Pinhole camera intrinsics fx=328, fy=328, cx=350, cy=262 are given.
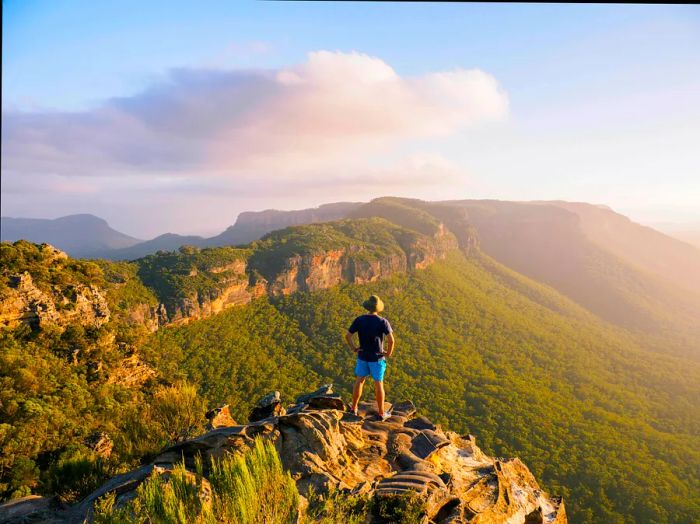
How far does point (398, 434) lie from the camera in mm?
10438

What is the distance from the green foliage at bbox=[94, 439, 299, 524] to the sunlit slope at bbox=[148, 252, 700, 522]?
3350 cm

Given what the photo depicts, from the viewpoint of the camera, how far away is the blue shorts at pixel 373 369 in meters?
9.09

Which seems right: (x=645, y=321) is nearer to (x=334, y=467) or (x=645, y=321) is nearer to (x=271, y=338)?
(x=271, y=338)

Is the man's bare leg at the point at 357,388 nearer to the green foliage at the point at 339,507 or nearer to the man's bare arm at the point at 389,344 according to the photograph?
the man's bare arm at the point at 389,344

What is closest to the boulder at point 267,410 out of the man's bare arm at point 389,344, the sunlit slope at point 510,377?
the man's bare arm at point 389,344

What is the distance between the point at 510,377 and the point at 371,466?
50661mm

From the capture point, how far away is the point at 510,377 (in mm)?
50906

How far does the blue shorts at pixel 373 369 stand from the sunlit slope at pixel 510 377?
30.2 m

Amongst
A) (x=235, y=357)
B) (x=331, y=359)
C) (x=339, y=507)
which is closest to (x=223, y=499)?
(x=339, y=507)

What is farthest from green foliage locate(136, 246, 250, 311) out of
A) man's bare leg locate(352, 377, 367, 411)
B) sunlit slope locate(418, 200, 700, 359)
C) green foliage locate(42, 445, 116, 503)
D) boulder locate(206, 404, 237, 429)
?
sunlit slope locate(418, 200, 700, 359)

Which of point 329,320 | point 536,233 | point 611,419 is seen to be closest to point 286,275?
point 329,320

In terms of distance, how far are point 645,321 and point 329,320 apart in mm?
102874

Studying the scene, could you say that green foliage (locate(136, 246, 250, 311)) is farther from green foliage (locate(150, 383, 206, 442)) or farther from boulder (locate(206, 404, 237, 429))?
boulder (locate(206, 404, 237, 429))

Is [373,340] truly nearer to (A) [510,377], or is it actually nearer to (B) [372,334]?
(B) [372,334]
